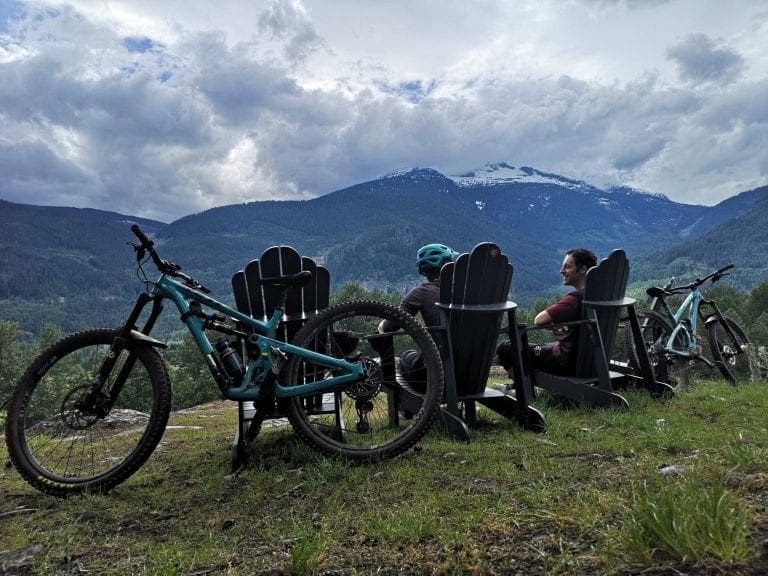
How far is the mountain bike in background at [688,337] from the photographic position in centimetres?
900

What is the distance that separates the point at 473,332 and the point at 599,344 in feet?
6.10

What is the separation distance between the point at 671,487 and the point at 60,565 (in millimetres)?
3388

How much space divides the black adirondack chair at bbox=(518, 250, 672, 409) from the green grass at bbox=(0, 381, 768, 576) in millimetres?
1069

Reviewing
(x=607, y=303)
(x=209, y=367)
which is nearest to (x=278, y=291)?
(x=209, y=367)

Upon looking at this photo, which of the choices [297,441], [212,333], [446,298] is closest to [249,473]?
[297,441]

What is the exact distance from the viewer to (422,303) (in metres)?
5.93

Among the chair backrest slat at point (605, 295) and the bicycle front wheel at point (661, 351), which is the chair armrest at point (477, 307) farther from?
the bicycle front wheel at point (661, 351)

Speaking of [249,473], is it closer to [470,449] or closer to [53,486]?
[53,486]

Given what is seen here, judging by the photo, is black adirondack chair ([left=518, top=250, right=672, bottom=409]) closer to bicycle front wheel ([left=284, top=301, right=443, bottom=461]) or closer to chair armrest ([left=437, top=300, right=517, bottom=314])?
chair armrest ([left=437, top=300, right=517, bottom=314])

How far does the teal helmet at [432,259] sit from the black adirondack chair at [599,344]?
4.39ft

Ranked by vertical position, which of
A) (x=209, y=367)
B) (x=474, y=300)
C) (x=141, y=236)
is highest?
(x=141, y=236)

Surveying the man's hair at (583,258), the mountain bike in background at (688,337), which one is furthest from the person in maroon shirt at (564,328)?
the mountain bike in background at (688,337)

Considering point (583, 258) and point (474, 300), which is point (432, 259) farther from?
point (583, 258)

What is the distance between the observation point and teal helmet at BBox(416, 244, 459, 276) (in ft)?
21.3
